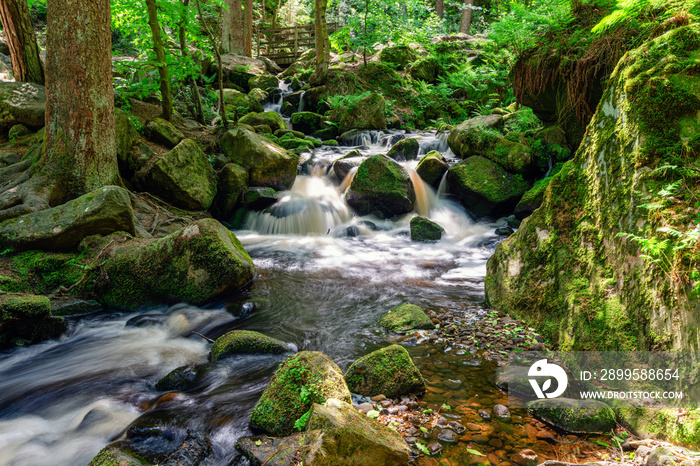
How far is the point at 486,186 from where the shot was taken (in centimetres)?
1011

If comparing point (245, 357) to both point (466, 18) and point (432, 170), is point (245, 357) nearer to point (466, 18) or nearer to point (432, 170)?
point (432, 170)

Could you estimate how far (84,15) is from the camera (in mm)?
6277

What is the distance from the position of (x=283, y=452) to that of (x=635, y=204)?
3539 millimetres

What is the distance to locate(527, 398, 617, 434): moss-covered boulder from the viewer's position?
2809 millimetres

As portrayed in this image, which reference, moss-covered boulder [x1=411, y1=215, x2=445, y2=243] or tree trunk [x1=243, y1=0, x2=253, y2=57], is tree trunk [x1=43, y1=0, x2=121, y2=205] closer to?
moss-covered boulder [x1=411, y1=215, x2=445, y2=243]

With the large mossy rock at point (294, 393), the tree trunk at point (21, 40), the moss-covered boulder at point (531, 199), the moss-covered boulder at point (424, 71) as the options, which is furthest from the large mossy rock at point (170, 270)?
the moss-covered boulder at point (424, 71)

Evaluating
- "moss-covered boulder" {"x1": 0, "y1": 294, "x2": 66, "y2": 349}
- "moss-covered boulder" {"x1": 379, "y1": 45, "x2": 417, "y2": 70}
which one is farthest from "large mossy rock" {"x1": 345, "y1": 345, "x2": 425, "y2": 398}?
"moss-covered boulder" {"x1": 379, "y1": 45, "x2": 417, "y2": 70}

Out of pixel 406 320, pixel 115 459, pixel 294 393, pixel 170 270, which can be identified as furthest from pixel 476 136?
pixel 115 459

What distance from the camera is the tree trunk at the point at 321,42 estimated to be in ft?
53.9

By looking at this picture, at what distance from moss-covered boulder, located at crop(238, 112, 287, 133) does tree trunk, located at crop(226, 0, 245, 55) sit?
31.6ft

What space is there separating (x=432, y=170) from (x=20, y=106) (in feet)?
32.8

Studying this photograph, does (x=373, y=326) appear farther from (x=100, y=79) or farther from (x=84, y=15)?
(x=84, y=15)

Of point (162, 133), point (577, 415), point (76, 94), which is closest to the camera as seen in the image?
point (577, 415)

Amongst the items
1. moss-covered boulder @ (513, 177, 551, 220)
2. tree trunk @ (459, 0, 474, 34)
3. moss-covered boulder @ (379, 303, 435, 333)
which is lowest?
moss-covered boulder @ (379, 303, 435, 333)
